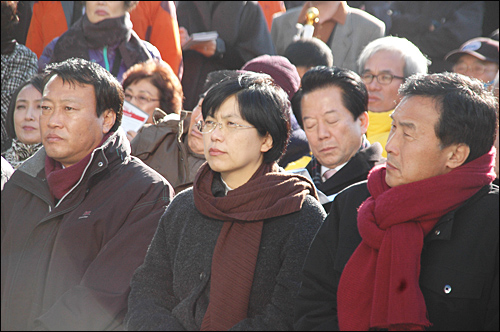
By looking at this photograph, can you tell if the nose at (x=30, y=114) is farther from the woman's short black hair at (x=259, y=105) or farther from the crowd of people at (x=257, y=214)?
the woman's short black hair at (x=259, y=105)

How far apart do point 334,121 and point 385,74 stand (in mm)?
1230

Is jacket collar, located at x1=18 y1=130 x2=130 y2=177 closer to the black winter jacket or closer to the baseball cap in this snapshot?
the black winter jacket

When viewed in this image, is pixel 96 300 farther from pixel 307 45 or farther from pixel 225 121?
pixel 307 45

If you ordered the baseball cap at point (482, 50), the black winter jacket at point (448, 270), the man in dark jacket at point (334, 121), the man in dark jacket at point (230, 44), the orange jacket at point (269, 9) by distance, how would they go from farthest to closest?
the orange jacket at point (269, 9), the man in dark jacket at point (230, 44), the baseball cap at point (482, 50), the man in dark jacket at point (334, 121), the black winter jacket at point (448, 270)

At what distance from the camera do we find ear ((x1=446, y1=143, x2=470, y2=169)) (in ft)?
8.93

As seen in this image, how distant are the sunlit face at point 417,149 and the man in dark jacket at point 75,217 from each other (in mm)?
1337

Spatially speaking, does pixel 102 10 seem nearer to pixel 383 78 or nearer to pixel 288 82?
pixel 288 82

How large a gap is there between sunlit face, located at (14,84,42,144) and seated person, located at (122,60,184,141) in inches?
29.4

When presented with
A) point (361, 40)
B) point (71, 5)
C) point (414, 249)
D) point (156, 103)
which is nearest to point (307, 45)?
point (361, 40)

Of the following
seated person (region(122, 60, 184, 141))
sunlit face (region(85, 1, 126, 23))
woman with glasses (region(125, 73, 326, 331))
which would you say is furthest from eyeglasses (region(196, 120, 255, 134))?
sunlit face (region(85, 1, 126, 23))

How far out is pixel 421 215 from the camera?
8.62 feet

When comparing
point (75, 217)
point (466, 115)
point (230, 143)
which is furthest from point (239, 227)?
point (466, 115)

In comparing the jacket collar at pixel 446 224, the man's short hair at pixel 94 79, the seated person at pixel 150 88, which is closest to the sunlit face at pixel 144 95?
the seated person at pixel 150 88

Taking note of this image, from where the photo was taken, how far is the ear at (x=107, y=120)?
12.7 feet
